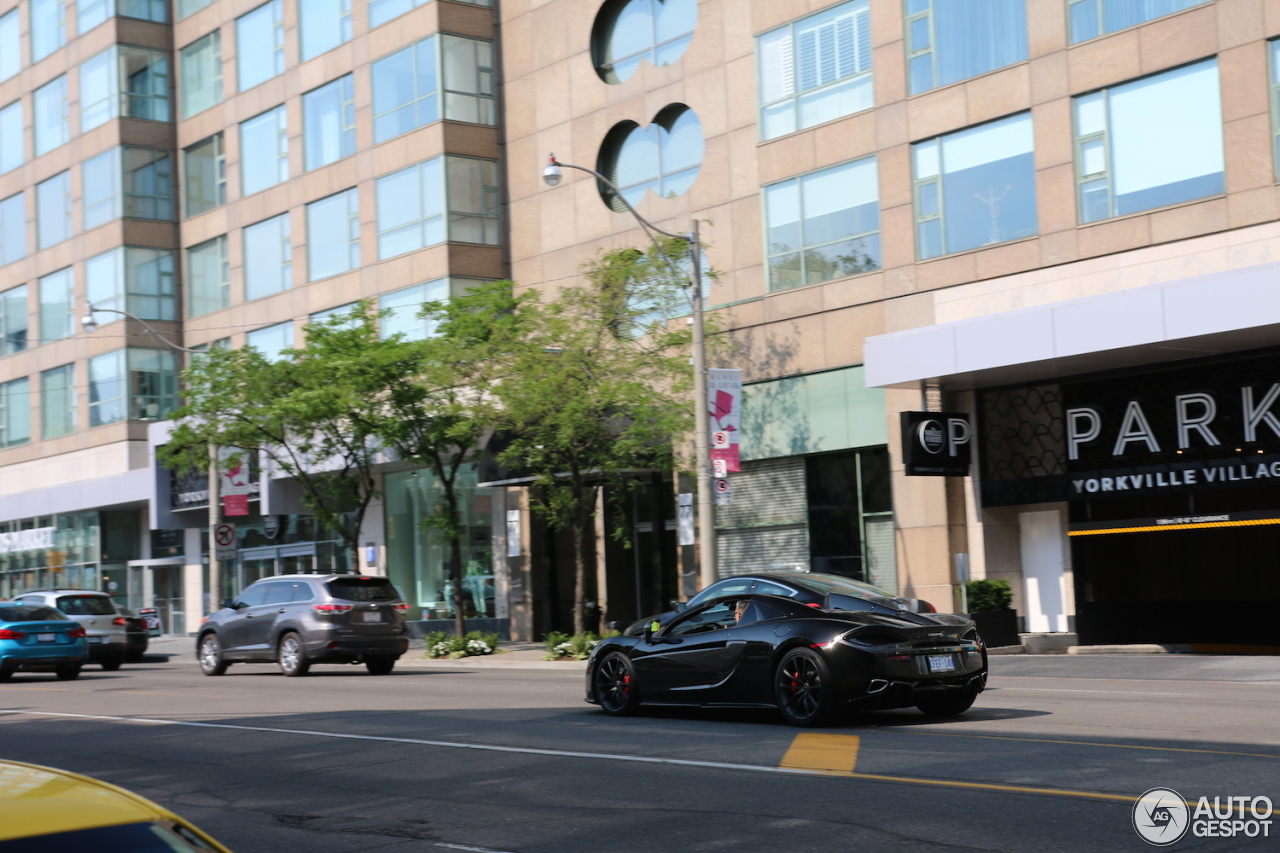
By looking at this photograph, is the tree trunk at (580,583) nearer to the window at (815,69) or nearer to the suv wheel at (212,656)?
the suv wheel at (212,656)

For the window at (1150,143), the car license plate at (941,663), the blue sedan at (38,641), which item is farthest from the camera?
the blue sedan at (38,641)

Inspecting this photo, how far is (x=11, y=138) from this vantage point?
53.1 m

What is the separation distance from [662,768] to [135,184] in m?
41.3

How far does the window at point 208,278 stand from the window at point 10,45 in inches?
531

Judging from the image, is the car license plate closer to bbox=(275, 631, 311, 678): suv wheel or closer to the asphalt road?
the asphalt road

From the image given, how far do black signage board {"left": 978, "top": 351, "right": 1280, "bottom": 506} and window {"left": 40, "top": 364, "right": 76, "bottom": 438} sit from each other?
114 feet

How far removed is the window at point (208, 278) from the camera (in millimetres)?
43969

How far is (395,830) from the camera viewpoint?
333 inches

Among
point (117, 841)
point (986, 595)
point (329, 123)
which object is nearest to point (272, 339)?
point (329, 123)

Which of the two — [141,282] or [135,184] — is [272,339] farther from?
[135,184]

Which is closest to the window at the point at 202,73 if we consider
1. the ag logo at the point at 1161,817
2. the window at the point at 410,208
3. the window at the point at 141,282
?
the window at the point at 141,282

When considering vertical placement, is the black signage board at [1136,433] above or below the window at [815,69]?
below

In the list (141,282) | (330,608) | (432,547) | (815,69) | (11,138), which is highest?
(11,138)

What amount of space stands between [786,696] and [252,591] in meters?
14.8
